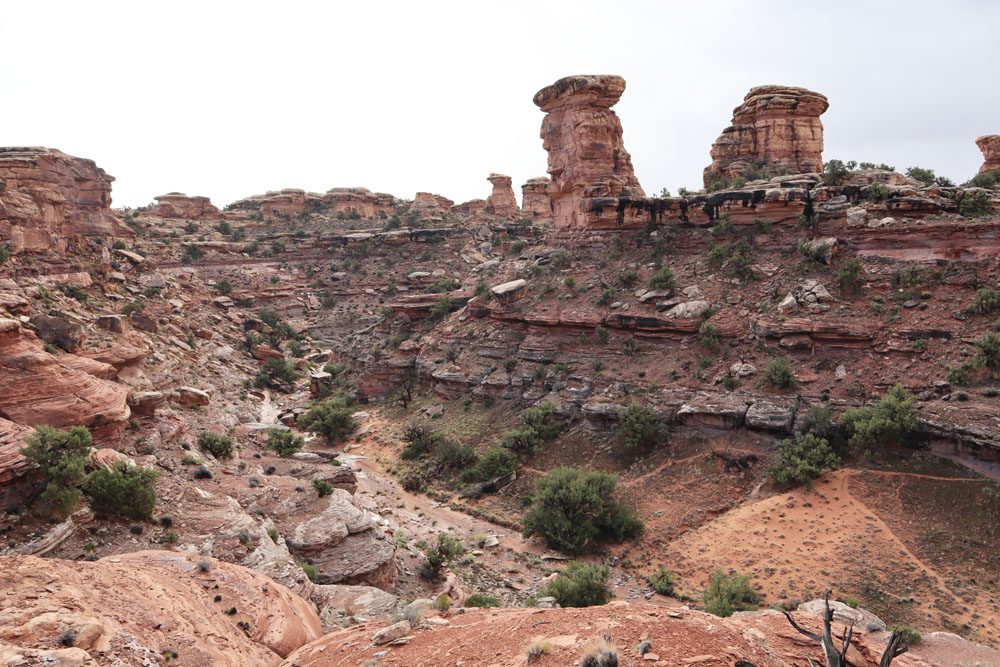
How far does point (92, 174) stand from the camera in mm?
27906

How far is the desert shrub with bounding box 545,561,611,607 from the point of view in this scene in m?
14.9

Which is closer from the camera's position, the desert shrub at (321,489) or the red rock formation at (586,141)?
the desert shrub at (321,489)

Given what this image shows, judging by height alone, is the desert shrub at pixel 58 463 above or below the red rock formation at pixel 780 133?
below

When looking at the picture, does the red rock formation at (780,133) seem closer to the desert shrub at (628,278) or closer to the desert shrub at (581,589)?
the desert shrub at (628,278)

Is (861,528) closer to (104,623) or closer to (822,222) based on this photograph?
(822,222)

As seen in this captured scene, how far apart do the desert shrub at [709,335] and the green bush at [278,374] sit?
2700 cm

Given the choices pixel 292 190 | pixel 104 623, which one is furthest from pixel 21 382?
pixel 292 190

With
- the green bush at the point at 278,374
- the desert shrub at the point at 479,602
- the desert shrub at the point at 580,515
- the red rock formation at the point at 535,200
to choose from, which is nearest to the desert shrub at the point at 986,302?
the desert shrub at the point at 580,515

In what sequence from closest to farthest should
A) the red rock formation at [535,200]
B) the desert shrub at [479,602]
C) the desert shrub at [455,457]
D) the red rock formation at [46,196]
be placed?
1. the desert shrub at [479,602]
2. the red rock formation at [46,196]
3. the desert shrub at [455,457]
4. the red rock formation at [535,200]

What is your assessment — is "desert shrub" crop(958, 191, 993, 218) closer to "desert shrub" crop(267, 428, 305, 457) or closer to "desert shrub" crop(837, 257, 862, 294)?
"desert shrub" crop(837, 257, 862, 294)

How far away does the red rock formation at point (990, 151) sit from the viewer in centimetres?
3769

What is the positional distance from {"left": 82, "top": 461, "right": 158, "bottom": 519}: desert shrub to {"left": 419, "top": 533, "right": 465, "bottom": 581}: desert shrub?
7.15 metres

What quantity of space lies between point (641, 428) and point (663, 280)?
8.87 m

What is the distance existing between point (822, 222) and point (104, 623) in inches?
1140
